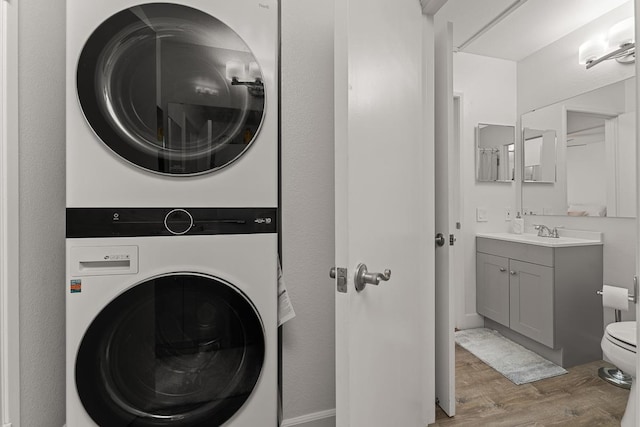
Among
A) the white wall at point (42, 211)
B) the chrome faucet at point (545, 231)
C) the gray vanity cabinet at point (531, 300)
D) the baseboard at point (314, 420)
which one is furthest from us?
the chrome faucet at point (545, 231)

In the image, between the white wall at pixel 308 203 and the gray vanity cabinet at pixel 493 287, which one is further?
the gray vanity cabinet at pixel 493 287

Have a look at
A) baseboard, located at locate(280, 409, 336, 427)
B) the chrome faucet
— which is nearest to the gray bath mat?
the chrome faucet

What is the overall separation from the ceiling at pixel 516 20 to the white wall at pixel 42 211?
2037 millimetres

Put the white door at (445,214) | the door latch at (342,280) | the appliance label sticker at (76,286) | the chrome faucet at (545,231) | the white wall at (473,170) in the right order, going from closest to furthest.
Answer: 1. the door latch at (342,280)
2. the appliance label sticker at (76,286)
3. the white door at (445,214)
4. the chrome faucet at (545,231)
5. the white wall at (473,170)

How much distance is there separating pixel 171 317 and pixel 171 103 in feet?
2.40

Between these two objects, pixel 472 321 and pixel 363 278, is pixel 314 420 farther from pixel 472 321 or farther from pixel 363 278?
pixel 472 321

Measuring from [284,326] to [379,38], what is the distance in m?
1.19

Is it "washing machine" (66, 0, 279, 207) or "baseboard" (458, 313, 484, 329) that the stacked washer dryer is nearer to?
"washing machine" (66, 0, 279, 207)

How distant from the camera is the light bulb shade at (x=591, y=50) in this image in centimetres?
236

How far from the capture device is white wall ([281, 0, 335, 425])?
141 centimetres

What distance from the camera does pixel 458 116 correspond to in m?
2.89

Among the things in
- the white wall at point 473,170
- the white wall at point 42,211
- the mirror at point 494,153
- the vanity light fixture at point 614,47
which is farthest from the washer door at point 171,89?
the vanity light fixture at point 614,47

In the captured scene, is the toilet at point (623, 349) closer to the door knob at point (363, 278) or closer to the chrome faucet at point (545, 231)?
the chrome faucet at point (545, 231)

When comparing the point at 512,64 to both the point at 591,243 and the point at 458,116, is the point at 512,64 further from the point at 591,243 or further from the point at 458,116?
the point at 591,243
